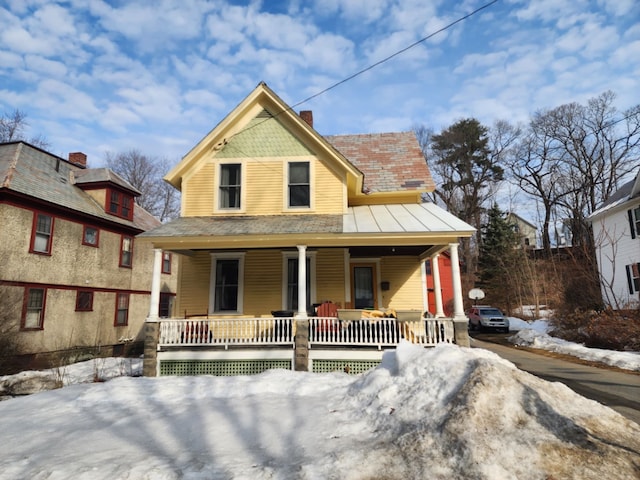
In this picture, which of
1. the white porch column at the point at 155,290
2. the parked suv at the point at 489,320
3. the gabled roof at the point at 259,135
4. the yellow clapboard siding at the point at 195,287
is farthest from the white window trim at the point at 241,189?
the parked suv at the point at 489,320

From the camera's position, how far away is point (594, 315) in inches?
605

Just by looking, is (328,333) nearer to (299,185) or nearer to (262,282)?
(262,282)

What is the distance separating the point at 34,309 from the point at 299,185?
1188 centimetres

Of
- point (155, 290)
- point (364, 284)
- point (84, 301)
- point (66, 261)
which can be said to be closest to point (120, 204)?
point (66, 261)

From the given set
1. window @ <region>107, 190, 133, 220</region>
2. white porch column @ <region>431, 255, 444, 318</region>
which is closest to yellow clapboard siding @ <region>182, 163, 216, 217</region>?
white porch column @ <region>431, 255, 444, 318</region>

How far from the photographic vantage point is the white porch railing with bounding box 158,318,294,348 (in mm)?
9328

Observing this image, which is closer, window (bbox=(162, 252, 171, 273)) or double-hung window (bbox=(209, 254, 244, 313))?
double-hung window (bbox=(209, 254, 244, 313))

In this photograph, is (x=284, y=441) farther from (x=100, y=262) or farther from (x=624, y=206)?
(x=624, y=206)

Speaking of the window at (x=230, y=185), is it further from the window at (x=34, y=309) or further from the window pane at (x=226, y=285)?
the window at (x=34, y=309)

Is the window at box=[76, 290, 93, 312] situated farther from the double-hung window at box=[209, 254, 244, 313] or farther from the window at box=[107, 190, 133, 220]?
the double-hung window at box=[209, 254, 244, 313]

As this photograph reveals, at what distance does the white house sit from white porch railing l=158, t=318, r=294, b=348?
53.6 ft

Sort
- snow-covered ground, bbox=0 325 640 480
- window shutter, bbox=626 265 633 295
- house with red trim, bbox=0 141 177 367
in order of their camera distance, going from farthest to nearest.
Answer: window shutter, bbox=626 265 633 295 → house with red trim, bbox=0 141 177 367 → snow-covered ground, bbox=0 325 640 480

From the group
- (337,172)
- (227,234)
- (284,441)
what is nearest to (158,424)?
(284,441)

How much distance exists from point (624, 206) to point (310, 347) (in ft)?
63.1
